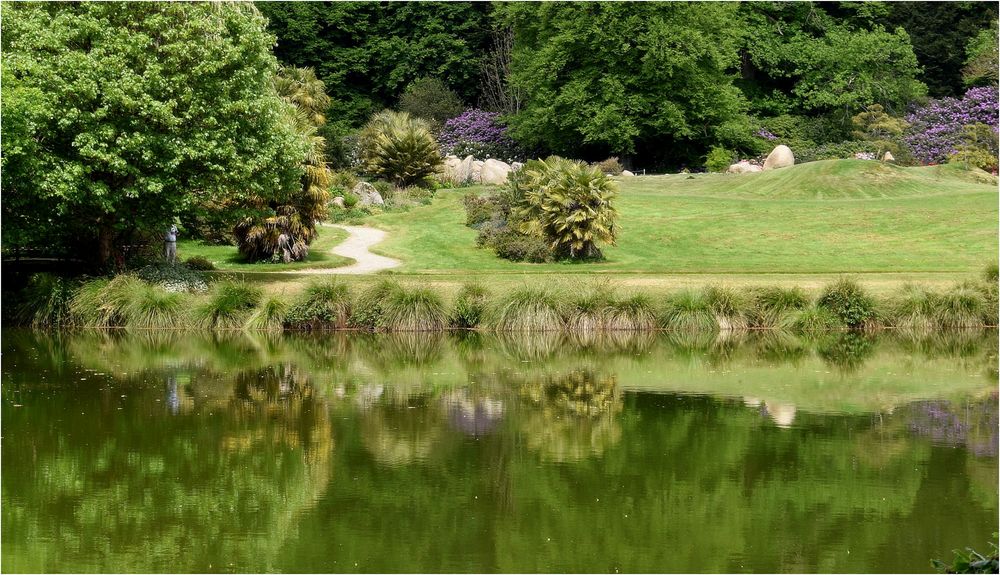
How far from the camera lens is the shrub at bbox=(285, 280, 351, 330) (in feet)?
79.0

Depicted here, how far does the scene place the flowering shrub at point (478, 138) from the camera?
58219 mm

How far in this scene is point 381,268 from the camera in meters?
30.7

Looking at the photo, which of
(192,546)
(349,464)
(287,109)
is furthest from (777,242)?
(192,546)

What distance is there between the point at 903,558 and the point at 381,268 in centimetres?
2245

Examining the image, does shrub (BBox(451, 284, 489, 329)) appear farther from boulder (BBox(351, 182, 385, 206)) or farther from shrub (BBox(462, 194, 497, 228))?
boulder (BBox(351, 182, 385, 206))

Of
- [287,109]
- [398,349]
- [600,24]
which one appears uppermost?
[600,24]

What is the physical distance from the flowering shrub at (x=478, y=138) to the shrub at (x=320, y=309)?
33.5m

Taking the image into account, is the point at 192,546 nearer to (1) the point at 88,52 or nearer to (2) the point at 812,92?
(1) the point at 88,52

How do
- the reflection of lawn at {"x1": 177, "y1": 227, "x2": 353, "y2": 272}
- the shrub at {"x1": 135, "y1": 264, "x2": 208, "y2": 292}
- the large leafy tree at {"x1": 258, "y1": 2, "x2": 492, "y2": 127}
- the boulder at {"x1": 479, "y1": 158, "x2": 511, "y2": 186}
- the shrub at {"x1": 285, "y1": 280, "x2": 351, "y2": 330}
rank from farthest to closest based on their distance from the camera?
the large leafy tree at {"x1": 258, "y1": 2, "x2": 492, "y2": 127} < the boulder at {"x1": 479, "y1": 158, "x2": 511, "y2": 186} < the reflection of lawn at {"x1": 177, "y1": 227, "x2": 353, "y2": 272} < the shrub at {"x1": 135, "y1": 264, "x2": 208, "y2": 292} < the shrub at {"x1": 285, "y1": 280, "x2": 351, "y2": 330}

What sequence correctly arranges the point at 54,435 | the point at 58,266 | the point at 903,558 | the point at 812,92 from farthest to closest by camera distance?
the point at 812,92
the point at 58,266
the point at 54,435
the point at 903,558

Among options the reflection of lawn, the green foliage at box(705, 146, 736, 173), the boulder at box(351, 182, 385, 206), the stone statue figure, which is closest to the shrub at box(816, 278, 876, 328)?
the reflection of lawn

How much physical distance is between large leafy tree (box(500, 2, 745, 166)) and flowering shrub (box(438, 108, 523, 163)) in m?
2.20

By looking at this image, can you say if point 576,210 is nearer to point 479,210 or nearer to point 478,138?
point 479,210

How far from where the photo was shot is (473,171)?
169 ft
